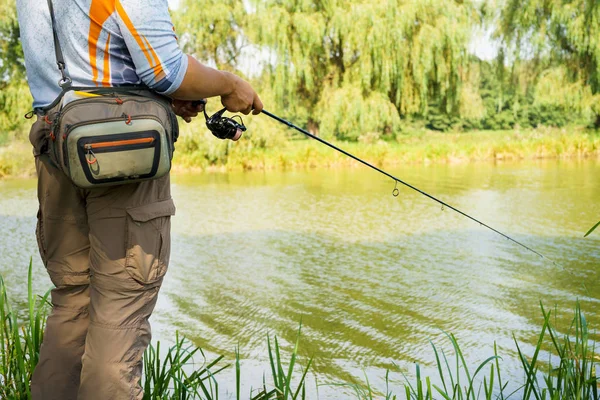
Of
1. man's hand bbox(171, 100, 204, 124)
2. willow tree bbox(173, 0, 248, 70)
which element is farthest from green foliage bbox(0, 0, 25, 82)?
man's hand bbox(171, 100, 204, 124)

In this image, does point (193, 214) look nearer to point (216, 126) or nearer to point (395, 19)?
point (216, 126)

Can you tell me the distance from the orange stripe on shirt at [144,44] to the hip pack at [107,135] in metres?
0.09

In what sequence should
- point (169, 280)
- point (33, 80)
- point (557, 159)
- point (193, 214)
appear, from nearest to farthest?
point (33, 80) < point (169, 280) < point (193, 214) < point (557, 159)

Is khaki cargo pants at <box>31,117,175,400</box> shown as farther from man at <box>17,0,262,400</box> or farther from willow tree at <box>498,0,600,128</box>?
willow tree at <box>498,0,600,128</box>

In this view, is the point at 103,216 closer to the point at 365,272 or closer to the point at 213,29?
the point at 365,272

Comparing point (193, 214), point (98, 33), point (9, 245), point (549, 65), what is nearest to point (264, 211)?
point (193, 214)

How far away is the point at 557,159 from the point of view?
1354 centimetres

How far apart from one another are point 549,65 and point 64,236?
16.3m

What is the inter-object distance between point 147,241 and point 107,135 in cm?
28

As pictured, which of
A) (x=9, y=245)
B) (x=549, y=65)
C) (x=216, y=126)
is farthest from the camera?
(x=549, y=65)

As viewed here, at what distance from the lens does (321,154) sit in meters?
13.5

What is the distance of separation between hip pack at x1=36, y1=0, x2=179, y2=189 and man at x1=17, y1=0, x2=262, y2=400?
46mm

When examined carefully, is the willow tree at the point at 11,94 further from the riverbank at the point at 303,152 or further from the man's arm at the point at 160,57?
the man's arm at the point at 160,57

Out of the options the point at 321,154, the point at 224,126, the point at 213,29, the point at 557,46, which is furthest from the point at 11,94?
the point at 224,126
